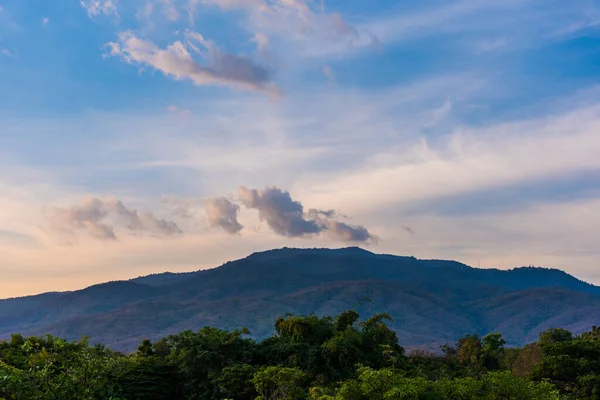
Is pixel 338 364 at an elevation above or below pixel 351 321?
below

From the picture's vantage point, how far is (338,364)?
28719 millimetres

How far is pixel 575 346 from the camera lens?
2895 centimetres

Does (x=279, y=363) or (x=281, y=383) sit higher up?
(x=279, y=363)

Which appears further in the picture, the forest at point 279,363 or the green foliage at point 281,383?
the forest at point 279,363

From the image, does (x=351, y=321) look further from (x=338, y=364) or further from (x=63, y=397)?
(x=63, y=397)

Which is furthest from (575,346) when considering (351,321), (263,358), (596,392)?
(263,358)

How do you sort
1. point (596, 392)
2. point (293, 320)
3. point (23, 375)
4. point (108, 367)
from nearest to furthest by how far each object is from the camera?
point (23, 375)
point (108, 367)
point (596, 392)
point (293, 320)

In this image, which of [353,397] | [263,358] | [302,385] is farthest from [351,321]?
[353,397]

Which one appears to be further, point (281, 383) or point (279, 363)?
point (279, 363)

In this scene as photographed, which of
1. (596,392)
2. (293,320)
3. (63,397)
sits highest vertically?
(293,320)

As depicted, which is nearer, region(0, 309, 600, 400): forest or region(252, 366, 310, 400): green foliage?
region(252, 366, 310, 400): green foliage

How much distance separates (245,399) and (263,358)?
3952 mm

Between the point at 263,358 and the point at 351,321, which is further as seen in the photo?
the point at 351,321

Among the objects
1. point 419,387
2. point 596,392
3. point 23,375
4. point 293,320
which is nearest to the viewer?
point 23,375
